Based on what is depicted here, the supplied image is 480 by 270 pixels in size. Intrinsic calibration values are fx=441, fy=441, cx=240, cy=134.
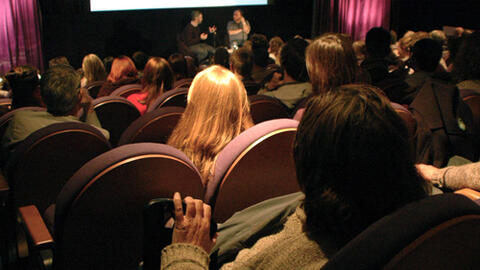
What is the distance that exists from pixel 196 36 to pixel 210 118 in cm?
786

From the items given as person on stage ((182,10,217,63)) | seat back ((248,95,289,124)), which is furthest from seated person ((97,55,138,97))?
person on stage ((182,10,217,63))

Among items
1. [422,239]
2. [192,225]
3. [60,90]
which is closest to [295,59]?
[60,90]

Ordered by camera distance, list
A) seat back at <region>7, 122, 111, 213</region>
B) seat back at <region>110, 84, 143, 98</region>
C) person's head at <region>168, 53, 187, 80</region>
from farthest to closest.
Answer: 1. person's head at <region>168, 53, 187, 80</region>
2. seat back at <region>110, 84, 143, 98</region>
3. seat back at <region>7, 122, 111, 213</region>

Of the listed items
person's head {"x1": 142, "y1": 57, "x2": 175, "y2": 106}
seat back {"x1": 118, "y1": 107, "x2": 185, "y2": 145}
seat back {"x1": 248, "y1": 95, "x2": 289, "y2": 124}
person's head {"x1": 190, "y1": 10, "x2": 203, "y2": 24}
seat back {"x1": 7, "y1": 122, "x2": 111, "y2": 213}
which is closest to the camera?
seat back {"x1": 7, "y1": 122, "x2": 111, "y2": 213}

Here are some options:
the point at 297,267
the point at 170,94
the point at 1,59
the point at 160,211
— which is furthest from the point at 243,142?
the point at 1,59

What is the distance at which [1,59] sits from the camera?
22.8 ft

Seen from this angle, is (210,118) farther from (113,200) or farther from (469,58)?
(469,58)

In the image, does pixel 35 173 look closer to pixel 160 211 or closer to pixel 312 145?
pixel 160 211

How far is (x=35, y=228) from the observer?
4.66 feet

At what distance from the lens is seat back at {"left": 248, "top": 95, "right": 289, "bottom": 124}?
7.86 feet

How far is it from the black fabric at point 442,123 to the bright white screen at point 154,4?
7.39 meters

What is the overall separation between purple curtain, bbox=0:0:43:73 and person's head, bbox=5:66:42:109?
4790 millimetres

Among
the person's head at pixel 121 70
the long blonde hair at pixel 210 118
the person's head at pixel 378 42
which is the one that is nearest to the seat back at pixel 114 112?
the long blonde hair at pixel 210 118

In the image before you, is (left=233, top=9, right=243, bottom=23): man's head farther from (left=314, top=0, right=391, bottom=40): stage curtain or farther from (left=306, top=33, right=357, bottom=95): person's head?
(left=306, top=33, right=357, bottom=95): person's head
